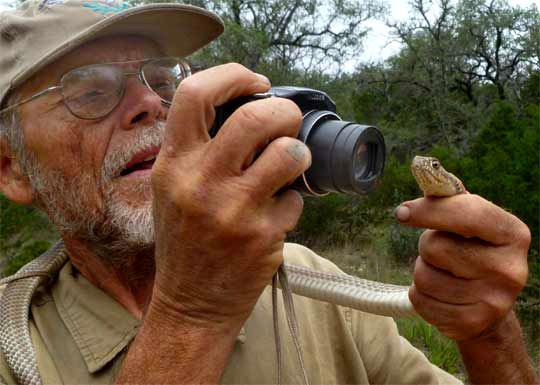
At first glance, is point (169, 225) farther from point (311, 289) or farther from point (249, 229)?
point (311, 289)

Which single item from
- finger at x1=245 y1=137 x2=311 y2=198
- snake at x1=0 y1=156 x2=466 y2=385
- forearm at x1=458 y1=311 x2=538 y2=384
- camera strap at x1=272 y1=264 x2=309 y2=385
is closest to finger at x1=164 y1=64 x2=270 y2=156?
finger at x1=245 y1=137 x2=311 y2=198

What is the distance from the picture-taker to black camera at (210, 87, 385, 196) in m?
1.32

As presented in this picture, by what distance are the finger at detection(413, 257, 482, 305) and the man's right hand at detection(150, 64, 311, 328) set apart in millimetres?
425

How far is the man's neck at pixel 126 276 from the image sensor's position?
82.0 inches

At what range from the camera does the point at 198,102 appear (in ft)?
4.14

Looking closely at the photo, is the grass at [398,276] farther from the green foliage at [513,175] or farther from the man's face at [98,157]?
the man's face at [98,157]

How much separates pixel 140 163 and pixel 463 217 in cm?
101

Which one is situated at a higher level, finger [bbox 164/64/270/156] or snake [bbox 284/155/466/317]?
finger [bbox 164/64/270/156]

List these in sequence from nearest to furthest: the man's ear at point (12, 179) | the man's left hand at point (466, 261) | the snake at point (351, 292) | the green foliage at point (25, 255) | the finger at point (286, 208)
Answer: the finger at point (286, 208) → the man's left hand at point (466, 261) → the snake at point (351, 292) → the man's ear at point (12, 179) → the green foliage at point (25, 255)

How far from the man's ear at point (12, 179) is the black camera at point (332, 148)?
1.20m

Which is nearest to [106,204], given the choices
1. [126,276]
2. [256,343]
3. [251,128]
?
[126,276]

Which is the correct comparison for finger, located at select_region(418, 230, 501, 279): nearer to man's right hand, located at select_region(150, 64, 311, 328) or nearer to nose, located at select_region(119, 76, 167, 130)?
man's right hand, located at select_region(150, 64, 311, 328)

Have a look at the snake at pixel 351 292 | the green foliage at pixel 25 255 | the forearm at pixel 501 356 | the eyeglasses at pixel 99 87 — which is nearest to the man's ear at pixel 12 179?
the eyeglasses at pixel 99 87

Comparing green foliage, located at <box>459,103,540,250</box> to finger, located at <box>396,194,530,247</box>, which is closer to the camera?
finger, located at <box>396,194,530,247</box>
